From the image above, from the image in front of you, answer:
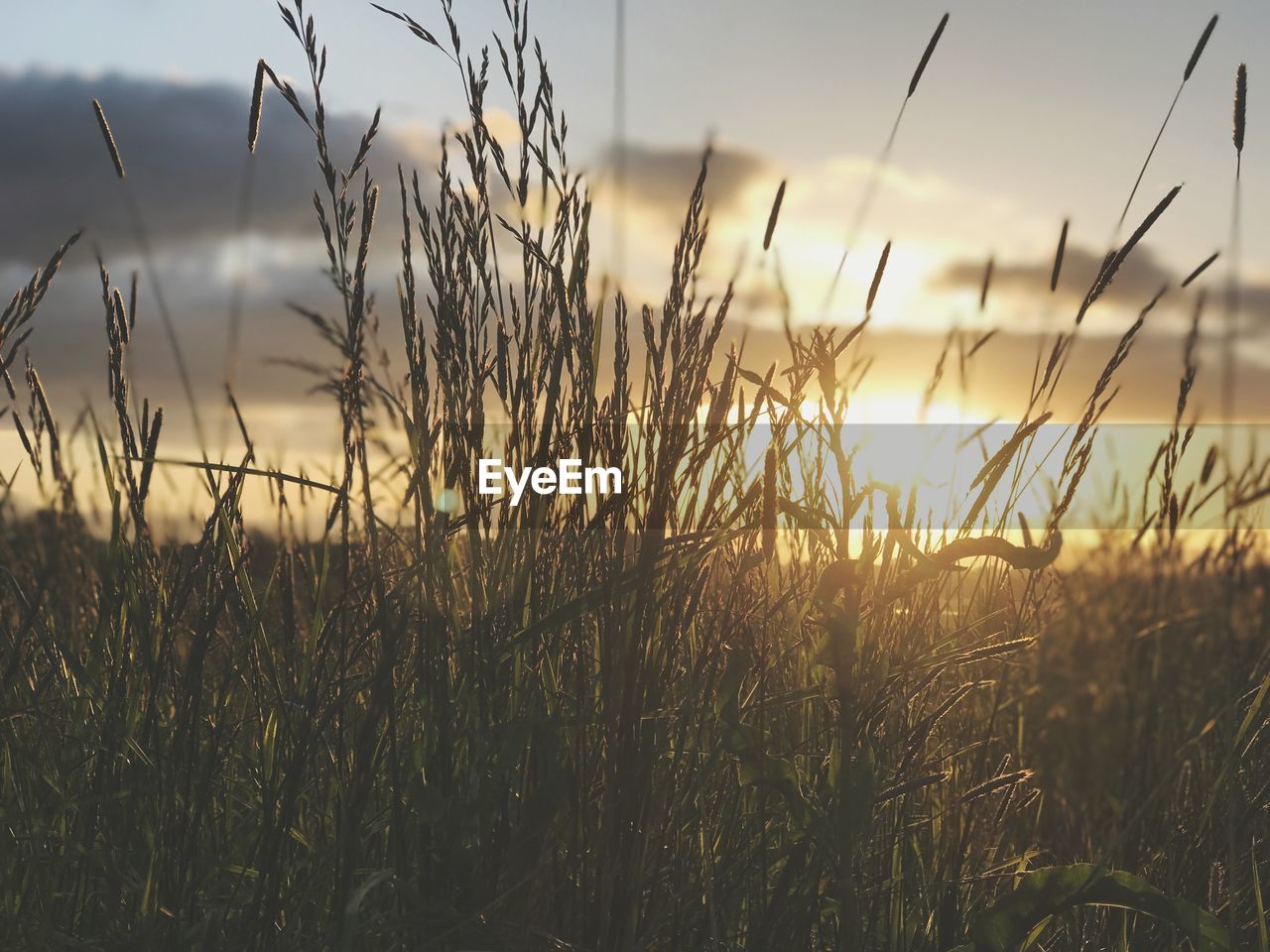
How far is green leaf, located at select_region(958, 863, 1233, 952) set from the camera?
4.15ft

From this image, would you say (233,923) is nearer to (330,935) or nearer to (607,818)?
(330,935)

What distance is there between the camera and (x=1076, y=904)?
1.29m

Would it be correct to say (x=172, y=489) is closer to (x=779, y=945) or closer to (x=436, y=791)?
(x=436, y=791)

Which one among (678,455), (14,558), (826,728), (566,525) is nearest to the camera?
(678,455)

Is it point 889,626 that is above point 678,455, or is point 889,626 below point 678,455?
below

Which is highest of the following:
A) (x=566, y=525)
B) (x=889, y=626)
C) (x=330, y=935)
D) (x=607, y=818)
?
(x=566, y=525)

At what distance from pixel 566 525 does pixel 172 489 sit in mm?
1311

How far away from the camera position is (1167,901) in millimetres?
1269

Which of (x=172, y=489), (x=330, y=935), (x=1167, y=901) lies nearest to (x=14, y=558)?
(x=172, y=489)

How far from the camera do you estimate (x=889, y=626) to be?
1.67 meters

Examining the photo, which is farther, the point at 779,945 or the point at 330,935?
the point at 779,945

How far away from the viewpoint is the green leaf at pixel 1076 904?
1.27 meters

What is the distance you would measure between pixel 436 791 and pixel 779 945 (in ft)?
1.91

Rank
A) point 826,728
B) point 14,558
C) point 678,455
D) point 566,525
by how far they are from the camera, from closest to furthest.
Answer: point 678,455
point 566,525
point 826,728
point 14,558
